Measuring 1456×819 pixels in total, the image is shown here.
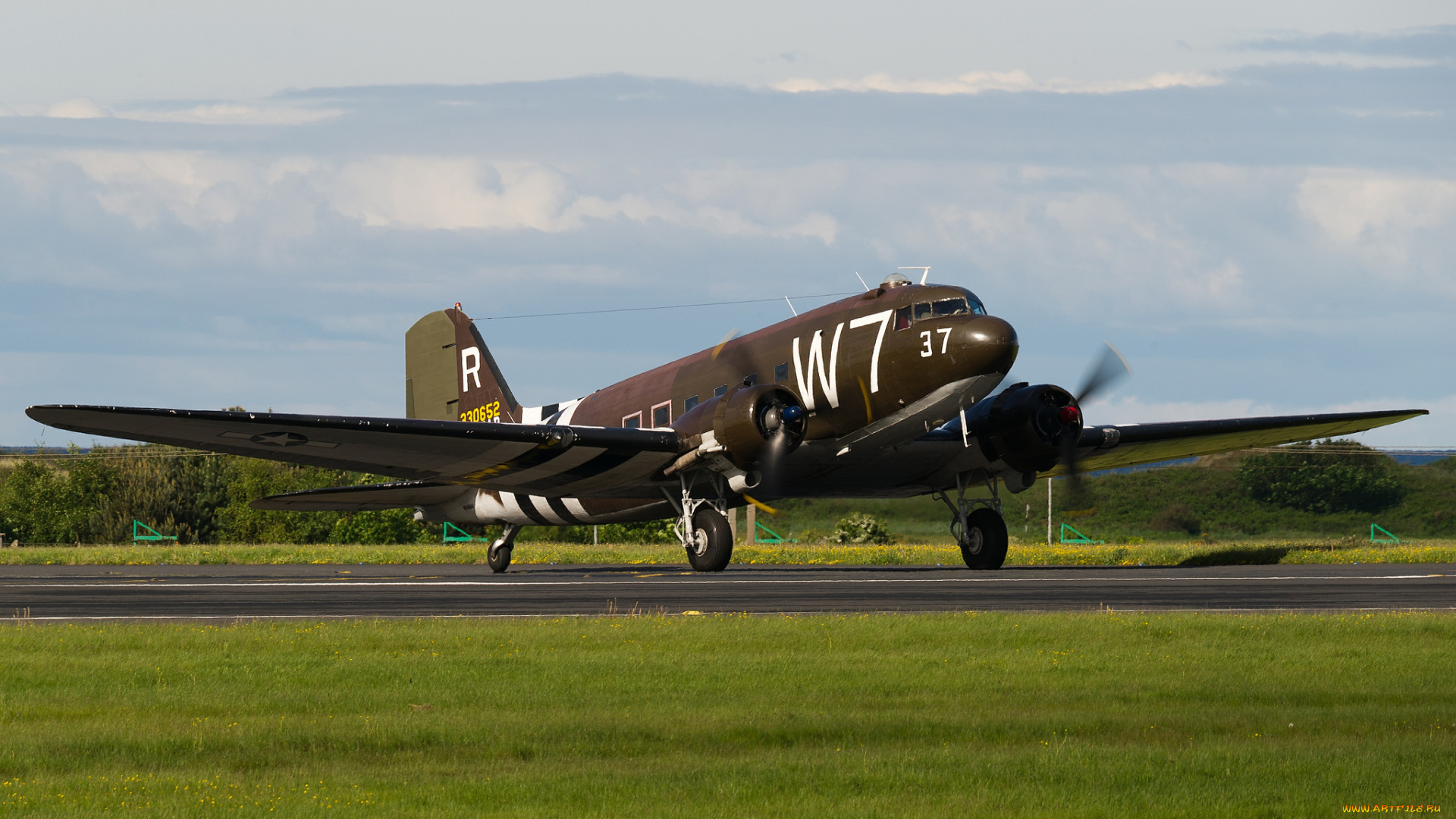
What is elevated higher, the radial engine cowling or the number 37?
the number 37

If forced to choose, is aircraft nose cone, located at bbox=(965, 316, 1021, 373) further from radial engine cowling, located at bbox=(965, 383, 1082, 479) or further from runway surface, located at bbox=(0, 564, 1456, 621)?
runway surface, located at bbox=(0, 564, 1456, 621)

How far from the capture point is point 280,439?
31.8m

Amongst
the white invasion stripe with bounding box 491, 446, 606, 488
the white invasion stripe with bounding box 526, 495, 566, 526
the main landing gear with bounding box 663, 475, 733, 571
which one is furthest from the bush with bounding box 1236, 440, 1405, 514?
the white invasion stripe with bounding box 491, 446, 606, 488

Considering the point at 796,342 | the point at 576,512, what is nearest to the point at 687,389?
the point at 796,342

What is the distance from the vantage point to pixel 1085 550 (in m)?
47.1

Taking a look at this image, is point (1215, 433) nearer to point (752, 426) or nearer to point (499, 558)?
point (752, 426)

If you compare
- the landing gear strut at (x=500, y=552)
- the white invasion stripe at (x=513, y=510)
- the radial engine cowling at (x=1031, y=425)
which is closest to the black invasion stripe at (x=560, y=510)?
the white invasion stripe at (x=513, y=510)

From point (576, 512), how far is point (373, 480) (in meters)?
53.9

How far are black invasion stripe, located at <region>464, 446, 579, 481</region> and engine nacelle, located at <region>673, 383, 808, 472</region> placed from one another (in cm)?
353

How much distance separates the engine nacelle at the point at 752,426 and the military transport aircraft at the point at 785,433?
4cm

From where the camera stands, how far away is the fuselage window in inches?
1217

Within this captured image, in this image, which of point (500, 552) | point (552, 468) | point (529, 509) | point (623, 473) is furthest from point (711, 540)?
point (500, 552)

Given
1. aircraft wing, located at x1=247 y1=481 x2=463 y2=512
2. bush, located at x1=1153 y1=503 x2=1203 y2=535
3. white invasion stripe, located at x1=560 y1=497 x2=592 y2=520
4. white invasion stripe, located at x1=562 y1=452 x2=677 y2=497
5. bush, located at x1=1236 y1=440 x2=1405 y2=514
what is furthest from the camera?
bush, located at x1=1236 y1=440 x2=1405 y2=514

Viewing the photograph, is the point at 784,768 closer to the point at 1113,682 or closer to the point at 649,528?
the point at 1113,682
